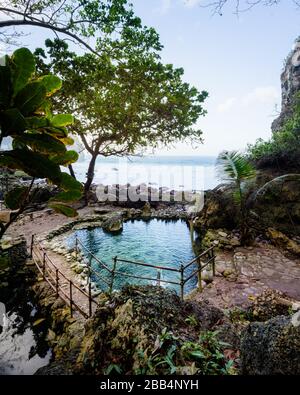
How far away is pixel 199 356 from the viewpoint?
2.26 meters

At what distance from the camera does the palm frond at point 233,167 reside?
7.84m

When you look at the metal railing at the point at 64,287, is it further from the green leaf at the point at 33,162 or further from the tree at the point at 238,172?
the tree at the point at 238,172

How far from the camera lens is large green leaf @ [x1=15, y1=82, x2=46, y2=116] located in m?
1.53

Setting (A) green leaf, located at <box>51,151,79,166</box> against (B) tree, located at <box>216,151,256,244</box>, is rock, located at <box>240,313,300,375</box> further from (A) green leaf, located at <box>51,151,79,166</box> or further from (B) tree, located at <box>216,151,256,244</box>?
(B) tree, located at <box>216,151,256,244</box>

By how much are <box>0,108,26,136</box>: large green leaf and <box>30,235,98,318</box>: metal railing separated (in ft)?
12.5

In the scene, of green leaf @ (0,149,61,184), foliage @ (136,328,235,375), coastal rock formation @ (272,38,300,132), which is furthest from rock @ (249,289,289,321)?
coastal rock formation @ (272,38,300,132)

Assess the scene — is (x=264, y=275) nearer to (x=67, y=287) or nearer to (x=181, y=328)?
(x=181, y=328)

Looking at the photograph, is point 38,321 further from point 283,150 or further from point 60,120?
point 283,150

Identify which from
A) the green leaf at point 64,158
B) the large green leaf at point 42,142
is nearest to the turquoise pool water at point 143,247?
the green leaf at point 64,158

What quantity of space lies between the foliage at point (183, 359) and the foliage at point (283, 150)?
989cm

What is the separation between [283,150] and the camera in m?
10.2

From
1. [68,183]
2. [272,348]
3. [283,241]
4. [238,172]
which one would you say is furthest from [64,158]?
[283,241]

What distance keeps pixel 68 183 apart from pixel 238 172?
7042 mm
